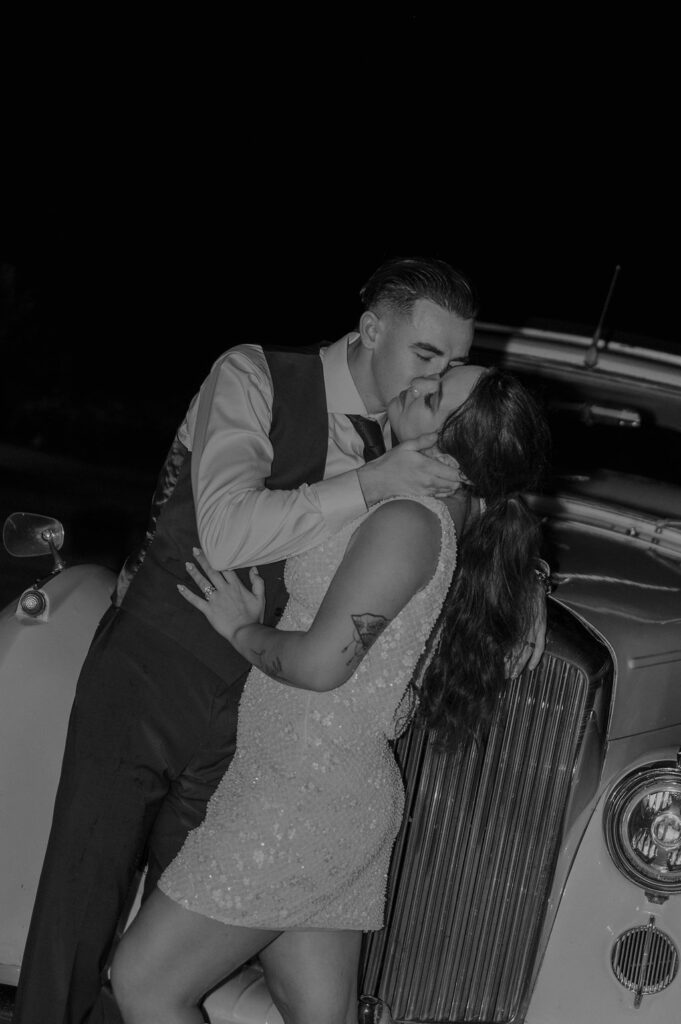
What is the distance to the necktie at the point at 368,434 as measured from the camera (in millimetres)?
2625

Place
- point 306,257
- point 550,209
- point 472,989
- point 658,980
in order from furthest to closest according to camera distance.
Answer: point 306,257 → point 550,209 → point 472,989 → point 658,980

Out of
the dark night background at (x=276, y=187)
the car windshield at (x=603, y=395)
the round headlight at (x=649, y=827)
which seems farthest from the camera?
the dark night background at (x=276, y=187)

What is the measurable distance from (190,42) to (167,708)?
76.0 ft

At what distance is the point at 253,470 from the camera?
230 cm

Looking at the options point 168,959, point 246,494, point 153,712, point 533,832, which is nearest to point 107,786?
point 153,712

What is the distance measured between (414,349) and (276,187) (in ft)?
71.4

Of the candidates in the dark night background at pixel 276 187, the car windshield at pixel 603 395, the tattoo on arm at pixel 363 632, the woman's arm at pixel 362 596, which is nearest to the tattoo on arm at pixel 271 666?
the woman's arm at pixel 362 596

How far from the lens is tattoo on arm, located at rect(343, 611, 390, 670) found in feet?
6.70

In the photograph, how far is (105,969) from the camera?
2.46m

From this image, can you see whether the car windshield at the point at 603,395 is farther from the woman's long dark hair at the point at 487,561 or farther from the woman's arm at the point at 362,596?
the woman's arm at the point at 362,596

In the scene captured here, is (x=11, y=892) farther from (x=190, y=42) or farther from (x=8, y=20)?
(x=8, y=20)

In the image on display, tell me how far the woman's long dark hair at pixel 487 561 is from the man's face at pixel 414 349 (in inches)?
17.1

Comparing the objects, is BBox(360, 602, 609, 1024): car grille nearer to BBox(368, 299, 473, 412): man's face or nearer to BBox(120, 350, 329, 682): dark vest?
BBox(120, 350, 329, 682): dark vest

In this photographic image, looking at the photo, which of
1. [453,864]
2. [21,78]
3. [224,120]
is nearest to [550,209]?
[224,120]
